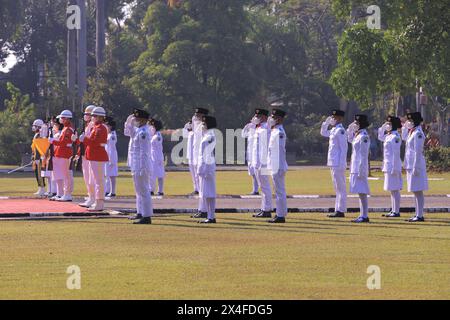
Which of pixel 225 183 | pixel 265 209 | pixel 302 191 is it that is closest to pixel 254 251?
pixel 265 209

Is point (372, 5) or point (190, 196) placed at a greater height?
point (372, 5)

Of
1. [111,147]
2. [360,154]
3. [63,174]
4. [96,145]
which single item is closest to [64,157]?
[63,174]

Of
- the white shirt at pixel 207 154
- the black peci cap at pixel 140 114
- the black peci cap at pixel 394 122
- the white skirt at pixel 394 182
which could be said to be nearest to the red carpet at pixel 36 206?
the black peci cap at pixel 140 114

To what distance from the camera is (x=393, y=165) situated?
2509cm

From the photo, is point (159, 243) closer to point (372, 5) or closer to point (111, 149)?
point (111, 149)

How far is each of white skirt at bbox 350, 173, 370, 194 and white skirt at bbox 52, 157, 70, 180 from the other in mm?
8458

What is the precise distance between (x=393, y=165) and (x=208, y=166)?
4.43 meters

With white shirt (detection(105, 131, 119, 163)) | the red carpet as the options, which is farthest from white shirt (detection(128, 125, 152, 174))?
white shirt (detection(105, 131, 119, 163))

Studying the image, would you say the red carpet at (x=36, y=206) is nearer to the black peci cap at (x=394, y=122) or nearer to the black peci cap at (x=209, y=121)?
the black peci cap at (x=209, y=121)

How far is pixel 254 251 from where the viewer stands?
58.6 ft

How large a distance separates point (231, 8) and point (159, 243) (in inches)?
2105

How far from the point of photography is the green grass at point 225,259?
1358 cm

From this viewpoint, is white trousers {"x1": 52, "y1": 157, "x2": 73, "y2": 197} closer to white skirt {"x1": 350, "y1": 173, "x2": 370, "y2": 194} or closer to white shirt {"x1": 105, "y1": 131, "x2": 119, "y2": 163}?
white shirt {"x1": 105, "y1": 131, "x2": 119, "y2": 163}

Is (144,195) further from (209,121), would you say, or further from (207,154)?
(209,121)
